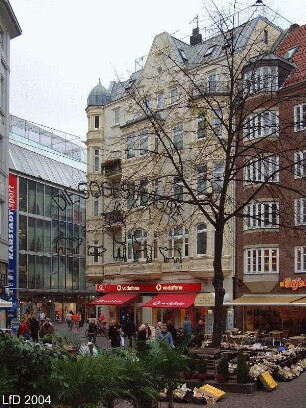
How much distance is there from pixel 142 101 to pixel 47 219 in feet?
159

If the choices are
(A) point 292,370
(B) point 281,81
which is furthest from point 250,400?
(B) point 281,81

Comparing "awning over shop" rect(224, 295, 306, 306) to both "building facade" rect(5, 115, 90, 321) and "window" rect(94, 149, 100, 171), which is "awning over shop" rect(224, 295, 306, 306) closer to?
"window" rect(94, 149, 100, 171)

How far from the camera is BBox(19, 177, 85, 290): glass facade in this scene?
65625 mm

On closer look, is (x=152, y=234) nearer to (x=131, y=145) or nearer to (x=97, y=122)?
(x=131, y=145)

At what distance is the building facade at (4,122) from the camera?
3566 centimetres

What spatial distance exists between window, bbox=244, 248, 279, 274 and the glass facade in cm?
2589

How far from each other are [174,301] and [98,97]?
61.0ft

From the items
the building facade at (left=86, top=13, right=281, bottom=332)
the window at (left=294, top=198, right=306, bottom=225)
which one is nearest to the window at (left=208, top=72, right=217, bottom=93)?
the building facade at (left=86, top=13, right=281, bottom=332)

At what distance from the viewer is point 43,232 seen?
6931 cm

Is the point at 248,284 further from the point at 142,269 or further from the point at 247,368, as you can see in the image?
the point at 247,368

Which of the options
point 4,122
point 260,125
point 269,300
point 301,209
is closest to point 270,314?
point 269,300

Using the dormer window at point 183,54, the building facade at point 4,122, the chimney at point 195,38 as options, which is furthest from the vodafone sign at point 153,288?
the chimney at point 195,38

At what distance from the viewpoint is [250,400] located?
1780 cm

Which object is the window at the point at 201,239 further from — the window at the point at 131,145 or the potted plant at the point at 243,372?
the potted plant at the point at 243,372
